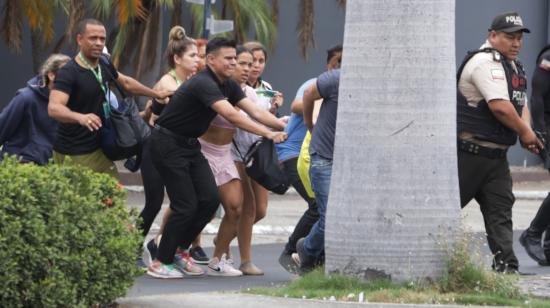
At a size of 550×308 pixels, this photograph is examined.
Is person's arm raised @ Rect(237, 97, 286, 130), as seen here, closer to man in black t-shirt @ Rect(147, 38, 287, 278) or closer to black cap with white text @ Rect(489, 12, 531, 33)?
man in black t-shirt @ Rect(147, 38, 287, 278)

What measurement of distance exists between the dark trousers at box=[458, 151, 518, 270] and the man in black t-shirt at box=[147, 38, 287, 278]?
141cm

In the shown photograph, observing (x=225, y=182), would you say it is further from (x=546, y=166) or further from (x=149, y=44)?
(x=149, y=44)

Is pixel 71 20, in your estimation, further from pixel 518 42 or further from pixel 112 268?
pixel 112 268

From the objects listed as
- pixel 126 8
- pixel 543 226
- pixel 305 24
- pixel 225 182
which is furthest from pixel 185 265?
pixel 305 24

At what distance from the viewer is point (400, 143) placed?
310 inches

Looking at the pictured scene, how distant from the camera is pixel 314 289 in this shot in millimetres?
8047

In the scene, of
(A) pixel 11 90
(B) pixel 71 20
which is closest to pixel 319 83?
(B) pixel 71 20

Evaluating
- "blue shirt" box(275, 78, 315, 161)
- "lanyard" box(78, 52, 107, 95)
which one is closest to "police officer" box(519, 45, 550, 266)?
"blue shirt" box(275, 78, 315, 161)

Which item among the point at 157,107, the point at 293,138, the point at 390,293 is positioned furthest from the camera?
the point at 293,138

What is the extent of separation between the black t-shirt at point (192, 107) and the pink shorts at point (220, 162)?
42 centimetres

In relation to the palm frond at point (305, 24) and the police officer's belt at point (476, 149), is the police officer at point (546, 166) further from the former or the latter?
the palm frond at point (305, 24)

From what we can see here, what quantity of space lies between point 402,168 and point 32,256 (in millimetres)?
2261

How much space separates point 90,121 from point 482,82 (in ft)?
8.70

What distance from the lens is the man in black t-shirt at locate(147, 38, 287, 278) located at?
980 cm
